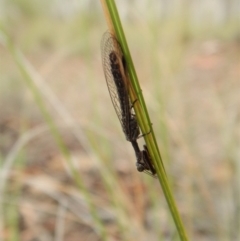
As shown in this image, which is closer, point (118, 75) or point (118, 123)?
point (118, 75)

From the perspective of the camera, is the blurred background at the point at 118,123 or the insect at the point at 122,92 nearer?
the insect at the point at 122,92

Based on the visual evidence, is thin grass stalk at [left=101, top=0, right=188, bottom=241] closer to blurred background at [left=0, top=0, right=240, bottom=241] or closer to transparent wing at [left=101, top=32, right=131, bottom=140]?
transparent wing at [left=101, top=32, right=131, bottom=140]

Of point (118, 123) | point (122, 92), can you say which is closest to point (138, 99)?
point (122, 92)

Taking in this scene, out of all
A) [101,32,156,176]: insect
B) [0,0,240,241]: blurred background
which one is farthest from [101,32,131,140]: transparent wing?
[0,0,240,241]: blurred background

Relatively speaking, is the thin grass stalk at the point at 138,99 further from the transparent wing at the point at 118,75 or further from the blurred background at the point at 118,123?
the blurred background at the point at 118,123

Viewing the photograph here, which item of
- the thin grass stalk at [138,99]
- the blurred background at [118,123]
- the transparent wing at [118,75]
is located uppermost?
the blurred background at [118,123]

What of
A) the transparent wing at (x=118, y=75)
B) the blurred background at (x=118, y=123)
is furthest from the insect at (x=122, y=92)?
the blurred background at (x=118, y=123)

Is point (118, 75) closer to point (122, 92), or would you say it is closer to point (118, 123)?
point (122, 92)

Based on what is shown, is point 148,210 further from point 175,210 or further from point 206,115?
point 175,210
